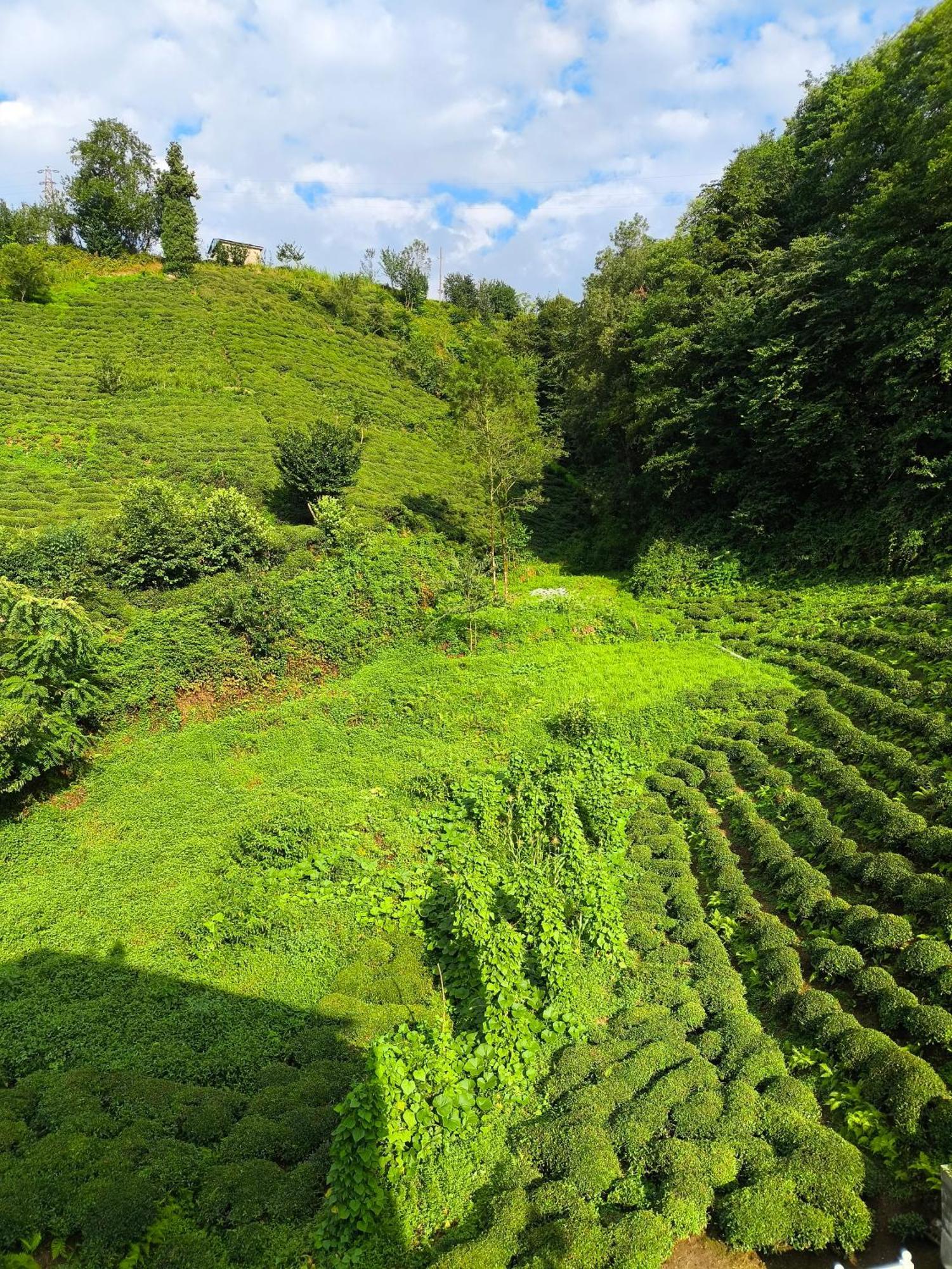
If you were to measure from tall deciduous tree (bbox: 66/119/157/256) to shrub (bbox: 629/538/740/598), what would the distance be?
182 ft

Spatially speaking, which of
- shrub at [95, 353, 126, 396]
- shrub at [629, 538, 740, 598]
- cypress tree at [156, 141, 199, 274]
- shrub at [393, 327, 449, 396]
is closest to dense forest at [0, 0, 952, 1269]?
shrub at [629, 538, 740, 598]

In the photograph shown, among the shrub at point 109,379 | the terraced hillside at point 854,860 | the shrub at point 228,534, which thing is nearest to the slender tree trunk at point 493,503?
the shrub at point 228,534

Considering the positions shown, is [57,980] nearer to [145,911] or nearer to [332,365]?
→ [145,911]

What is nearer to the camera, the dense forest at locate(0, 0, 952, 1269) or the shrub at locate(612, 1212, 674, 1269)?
the shrub at locate(612, 1212, 674, 1269)

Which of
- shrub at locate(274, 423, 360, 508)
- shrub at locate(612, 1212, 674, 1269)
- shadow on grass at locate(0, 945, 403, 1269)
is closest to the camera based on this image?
shrub at locate(612, 1212, 674, 1269)

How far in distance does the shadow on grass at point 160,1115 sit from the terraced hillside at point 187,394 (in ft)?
59.9

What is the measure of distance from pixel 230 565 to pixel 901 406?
20465 mm

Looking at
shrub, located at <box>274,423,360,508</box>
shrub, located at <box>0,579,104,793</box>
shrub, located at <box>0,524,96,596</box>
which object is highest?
shrub, located at <box>274,423,360,508</box>

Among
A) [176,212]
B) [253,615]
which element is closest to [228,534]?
[253,615]

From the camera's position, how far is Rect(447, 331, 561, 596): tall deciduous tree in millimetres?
22688

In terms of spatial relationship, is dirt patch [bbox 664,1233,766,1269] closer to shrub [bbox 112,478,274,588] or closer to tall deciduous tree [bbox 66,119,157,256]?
shrub [bbox 112,478,274,588]

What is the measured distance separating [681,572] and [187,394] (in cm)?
2886

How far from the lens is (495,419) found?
2272 centimetres

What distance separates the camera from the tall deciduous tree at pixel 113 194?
51062mm
